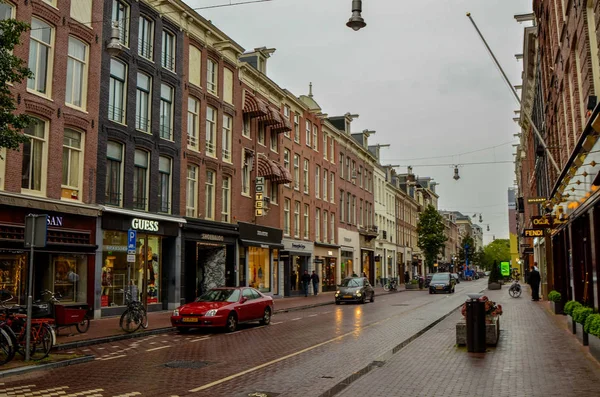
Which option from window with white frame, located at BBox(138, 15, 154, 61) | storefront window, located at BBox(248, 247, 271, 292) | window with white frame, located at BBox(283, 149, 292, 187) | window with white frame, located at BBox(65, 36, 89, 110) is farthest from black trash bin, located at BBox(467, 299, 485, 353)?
window with white frame, located at BBox(283, 149, 292, 187)

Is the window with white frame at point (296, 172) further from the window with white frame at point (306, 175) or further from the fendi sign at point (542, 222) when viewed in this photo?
the fendi sign at point (542, 222)

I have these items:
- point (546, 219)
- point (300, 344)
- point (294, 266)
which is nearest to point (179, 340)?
point (300, 344)

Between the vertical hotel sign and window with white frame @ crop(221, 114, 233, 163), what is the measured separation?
2797 millimetres

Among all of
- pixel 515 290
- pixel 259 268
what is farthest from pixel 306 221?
pixel 515 290

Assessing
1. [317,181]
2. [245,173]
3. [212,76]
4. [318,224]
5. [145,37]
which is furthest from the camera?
[317,181]

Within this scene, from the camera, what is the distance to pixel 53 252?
64.1 ft

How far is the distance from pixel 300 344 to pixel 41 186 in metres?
11.0

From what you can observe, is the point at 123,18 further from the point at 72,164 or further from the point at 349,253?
the point at 349,253

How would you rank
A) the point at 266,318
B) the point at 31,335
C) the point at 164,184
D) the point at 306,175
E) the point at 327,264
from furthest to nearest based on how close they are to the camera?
the point at 327,264 → the point at 306,175 → the point at 164,184 → the point at 266,318 → the point at 31,335

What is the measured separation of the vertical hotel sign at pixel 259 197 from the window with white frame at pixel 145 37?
35.4 ft

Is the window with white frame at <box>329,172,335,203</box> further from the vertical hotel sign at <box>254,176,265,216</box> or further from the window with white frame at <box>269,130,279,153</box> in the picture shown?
the vertical hotel sign at <box>254,176,265,216</box>

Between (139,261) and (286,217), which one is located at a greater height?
(286,217)

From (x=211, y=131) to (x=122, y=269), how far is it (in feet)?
33.5

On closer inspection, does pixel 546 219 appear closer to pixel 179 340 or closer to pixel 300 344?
pixel 300 344
